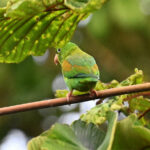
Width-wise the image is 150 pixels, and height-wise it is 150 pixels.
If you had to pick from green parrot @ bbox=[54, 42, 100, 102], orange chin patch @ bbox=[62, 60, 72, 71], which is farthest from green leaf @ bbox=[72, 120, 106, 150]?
orange chin patch @ bbox=[62, 60, 72, 71]

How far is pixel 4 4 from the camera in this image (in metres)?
2.06

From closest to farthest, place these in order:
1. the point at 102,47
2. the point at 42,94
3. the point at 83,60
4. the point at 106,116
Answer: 1. the point at 106,116
2. the point at 83,60
3. the point at 42,94
4. the point at 102,47

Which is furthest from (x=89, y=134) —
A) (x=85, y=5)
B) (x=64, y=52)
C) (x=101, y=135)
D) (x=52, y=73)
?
(x=52, y=73)

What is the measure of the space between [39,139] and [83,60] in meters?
1.00

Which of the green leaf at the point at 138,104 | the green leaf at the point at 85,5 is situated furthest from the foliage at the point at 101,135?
the green leaf at the point at 85,5

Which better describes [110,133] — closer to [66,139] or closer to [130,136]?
[130,136]

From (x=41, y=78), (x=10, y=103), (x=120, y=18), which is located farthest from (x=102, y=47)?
(x=120, y=18)

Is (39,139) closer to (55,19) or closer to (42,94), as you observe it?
(55,19)

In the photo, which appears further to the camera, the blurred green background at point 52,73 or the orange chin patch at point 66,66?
the blurred green background at point 52,73

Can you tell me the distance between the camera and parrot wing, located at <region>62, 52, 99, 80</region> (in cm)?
237

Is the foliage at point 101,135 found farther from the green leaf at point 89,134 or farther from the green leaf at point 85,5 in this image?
the green leaf at point 85,5

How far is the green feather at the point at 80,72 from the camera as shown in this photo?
230cm

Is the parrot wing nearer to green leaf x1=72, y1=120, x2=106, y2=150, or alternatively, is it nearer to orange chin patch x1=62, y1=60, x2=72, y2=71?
orange chin patch x1=62, y1=60, x2=72, y2=71

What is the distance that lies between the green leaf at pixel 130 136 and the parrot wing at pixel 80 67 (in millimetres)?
751
